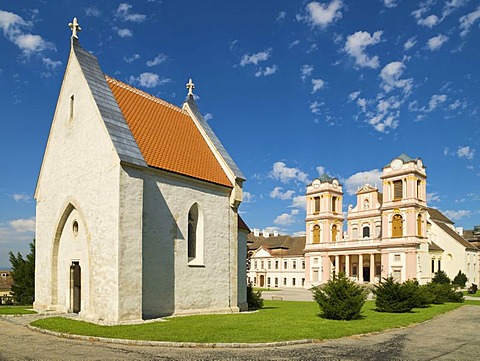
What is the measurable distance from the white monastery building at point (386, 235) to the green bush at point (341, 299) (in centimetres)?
4230

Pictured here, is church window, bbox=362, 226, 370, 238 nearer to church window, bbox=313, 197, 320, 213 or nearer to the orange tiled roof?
church window, bbox=313, 197, 320, 213

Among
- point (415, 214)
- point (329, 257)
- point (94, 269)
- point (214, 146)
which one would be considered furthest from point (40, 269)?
point (329, 257)

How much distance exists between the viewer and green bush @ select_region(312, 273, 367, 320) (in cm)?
1812

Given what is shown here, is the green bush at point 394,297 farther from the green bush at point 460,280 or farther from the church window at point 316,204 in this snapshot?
the church window at point 316,204

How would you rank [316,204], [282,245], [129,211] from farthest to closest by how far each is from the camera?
[282,245] → [316,204] → [129,211]

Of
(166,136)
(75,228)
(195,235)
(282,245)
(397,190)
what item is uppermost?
(397,190)

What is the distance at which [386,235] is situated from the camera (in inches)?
2422

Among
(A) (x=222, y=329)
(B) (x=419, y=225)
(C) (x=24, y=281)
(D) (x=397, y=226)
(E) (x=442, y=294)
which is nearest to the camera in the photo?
(A) (x=222, y=329)

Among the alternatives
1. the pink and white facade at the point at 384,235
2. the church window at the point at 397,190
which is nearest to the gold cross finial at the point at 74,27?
the pink and white facade at the point at 384,235

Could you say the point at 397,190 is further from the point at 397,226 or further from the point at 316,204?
the point at 316,204

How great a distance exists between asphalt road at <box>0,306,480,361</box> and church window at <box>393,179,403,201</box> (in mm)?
49436

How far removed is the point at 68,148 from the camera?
19.2 m

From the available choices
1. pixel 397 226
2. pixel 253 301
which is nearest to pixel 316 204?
pixel 397 226

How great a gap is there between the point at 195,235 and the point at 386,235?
47.4 m
